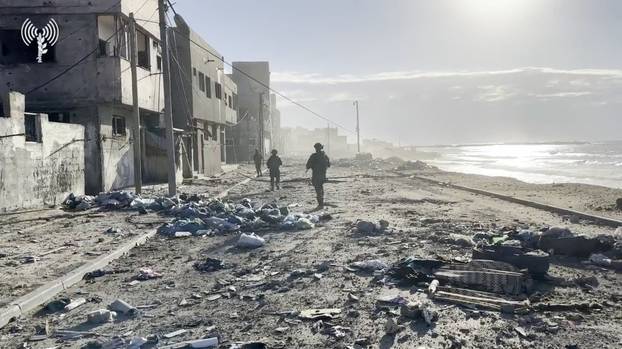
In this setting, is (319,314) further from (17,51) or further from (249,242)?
(17,51)

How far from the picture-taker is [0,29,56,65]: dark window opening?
1888 cm

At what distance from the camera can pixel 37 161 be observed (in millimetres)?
15016

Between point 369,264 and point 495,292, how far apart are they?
1919 mm

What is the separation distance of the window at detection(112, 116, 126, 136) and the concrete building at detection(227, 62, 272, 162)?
88.7ft

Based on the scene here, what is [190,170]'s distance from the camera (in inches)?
1115

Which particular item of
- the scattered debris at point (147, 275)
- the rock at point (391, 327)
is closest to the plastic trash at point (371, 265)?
the rock at point (391, 327)

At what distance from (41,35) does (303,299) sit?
1737cm

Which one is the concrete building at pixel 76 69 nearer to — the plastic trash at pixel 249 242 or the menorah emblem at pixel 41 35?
the menorah emblem at pixel 41 35

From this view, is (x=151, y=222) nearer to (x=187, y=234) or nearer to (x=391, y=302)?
(x=187, y=234)

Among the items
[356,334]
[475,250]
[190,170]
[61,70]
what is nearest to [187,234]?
[475,250]

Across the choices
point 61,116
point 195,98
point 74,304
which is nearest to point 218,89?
point 195,98

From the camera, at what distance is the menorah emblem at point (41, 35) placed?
18.5 metres

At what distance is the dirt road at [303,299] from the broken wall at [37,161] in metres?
4.72

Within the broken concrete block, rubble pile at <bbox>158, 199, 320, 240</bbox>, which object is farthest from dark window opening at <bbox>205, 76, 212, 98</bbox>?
the broken concrete block
